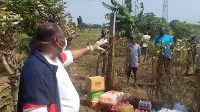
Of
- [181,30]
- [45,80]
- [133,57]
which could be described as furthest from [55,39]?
[181,30]

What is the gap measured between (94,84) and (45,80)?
15.6 feet

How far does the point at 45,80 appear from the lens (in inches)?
76.9

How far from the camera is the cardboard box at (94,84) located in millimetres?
6621

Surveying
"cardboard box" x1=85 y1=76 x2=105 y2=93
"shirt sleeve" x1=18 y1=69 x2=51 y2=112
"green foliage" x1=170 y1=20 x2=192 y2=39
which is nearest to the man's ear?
"shirt sleeve" x1=18 y1=69 x2=51 y2=112

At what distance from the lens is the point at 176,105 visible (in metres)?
5.85

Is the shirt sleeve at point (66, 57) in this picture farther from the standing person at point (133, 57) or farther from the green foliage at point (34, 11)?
the standing person at point (133, 57)

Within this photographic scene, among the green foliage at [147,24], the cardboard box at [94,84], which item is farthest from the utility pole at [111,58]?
the green foliage at [147,24]

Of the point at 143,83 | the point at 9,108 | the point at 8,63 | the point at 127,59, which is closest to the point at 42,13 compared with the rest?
the point at 8,63

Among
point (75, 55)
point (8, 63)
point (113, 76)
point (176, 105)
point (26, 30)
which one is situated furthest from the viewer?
point (113, 76)

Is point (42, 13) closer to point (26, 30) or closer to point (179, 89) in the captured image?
point (26, 30)

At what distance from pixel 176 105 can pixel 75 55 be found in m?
3.43

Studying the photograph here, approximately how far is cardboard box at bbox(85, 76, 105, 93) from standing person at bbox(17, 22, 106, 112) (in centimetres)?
435

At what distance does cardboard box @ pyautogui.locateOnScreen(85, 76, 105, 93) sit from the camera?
21.7 feet

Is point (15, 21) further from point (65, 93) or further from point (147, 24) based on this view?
point (147, 24)
